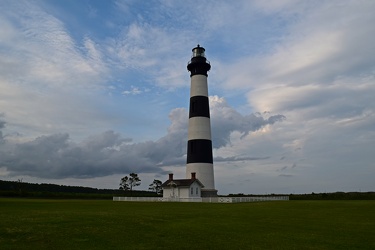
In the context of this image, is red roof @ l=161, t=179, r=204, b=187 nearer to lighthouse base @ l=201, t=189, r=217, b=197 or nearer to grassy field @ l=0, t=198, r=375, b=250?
lighthouse base @ l=201, t=189, r=217, b=197

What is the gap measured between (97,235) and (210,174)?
3463cm

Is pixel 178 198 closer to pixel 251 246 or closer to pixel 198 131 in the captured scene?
pixel 198 131

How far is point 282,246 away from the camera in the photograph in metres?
12.0

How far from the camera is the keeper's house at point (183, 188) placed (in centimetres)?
4550

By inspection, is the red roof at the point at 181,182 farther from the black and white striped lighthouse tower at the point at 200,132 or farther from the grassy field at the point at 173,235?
the grassy field at the point at 173,235

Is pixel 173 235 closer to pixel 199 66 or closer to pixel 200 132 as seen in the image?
pixel 200 132

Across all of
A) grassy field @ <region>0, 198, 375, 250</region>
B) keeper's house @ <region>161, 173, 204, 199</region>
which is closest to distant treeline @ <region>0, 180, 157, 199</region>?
keeper's house @ <region>161, 173, 204, 199</region>

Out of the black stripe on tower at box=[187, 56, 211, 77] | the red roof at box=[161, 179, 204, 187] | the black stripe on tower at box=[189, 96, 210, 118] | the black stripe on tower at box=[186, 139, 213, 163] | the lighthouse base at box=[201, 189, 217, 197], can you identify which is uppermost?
the black stripe on tower at box=[187, 56, 211, 77]

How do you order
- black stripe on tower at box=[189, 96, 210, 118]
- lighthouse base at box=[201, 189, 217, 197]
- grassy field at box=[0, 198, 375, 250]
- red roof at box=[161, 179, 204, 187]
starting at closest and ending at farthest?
grassy field at box=[0, 198, 375, 250] → red roof at box=[161, 179, 204, 187] → lighthouse base at box=[201, 189, 217, 197] → black stripe on tower at box=[189, 96, 210, 118]

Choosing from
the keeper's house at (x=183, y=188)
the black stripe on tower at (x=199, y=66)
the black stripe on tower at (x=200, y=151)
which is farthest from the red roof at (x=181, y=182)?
the black stripe on tower at (x=199, y=66)

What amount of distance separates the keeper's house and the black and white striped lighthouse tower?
0.83m

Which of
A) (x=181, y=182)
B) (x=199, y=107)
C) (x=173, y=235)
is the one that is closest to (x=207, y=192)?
(x=181, y=182)

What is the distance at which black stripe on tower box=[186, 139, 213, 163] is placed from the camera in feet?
152

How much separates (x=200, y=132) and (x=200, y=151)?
2.60 meters
